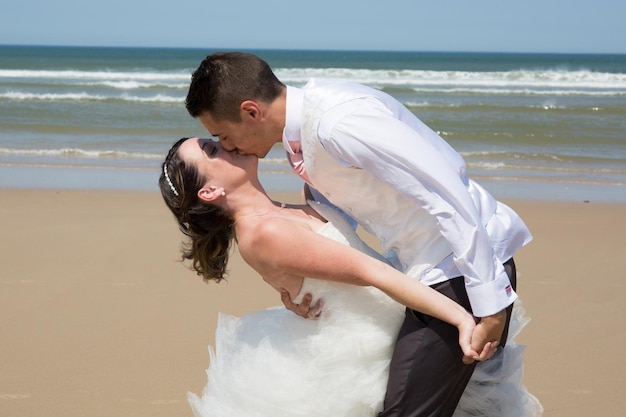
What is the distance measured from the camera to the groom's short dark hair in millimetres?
2498

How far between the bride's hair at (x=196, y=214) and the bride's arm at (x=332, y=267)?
9.2 inches

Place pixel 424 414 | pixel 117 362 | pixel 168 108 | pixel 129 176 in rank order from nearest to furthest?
1. pixel 424 414
2. pixel 117 362
3. pixel 129 176
4. pixel 168 108

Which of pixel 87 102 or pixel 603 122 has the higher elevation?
pixel 603 122

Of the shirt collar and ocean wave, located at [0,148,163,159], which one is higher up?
the shirt collar

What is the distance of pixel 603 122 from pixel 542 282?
41.9ft

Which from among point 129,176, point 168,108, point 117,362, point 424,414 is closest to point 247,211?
point 424,414

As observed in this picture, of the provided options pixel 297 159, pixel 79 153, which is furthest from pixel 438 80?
pixel 297 159

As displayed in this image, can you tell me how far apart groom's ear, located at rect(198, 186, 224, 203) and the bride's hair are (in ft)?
0.07

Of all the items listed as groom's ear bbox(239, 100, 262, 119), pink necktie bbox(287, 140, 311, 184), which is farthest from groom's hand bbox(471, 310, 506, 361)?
groom's ear bbox(239, 100, 262, 119)

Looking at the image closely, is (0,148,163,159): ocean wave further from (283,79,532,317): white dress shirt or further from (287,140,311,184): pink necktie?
(283,79,532,317): white dress shirt

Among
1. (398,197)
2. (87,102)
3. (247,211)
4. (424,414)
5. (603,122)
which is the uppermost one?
(398,197)

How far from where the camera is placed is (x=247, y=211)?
2789 millimetres

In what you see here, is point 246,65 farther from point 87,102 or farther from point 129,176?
point 87,102

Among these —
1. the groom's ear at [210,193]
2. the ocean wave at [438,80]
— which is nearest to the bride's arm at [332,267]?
the groom's ear at [210,193]
